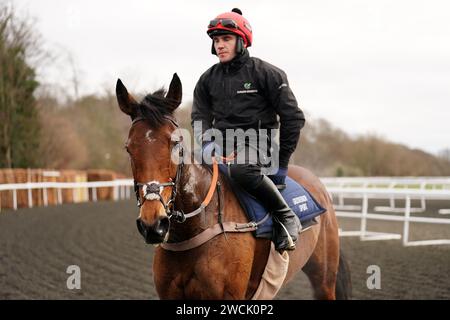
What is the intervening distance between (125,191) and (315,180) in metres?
25.8

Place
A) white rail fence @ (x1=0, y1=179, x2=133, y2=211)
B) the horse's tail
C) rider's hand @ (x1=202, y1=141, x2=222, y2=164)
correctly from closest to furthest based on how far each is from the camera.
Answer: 1. rider's hand @ (x1=202, y1=141, x2=222, y2=164)
2. the horse's tail
3. white rail fence @ (x1=0, y1=179, x2=133, y2=211)

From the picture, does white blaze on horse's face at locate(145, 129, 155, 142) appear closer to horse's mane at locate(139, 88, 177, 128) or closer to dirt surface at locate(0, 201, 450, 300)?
horse's mane at locate(139, 88, 177, 128)

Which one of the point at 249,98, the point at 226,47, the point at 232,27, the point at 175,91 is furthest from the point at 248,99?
the point at 175,91

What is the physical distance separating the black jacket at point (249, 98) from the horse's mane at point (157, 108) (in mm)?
592

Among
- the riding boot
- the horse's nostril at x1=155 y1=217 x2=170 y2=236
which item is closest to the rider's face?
the riding boot

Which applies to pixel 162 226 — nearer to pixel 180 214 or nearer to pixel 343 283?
pixel 180 214

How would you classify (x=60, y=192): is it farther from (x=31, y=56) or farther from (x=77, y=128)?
(x=77, y=128)

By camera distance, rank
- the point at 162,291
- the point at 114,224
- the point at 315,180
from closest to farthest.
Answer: the point at 162,291 < the point at 315,180 < the point at 114,224

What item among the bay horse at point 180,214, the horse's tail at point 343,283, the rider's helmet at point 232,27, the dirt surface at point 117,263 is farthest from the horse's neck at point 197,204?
the dirt surface at point 117,263

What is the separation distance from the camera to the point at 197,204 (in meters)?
3.66

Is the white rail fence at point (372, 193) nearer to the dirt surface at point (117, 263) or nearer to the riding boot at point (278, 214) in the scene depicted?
the dirt surface at point (117, 263)

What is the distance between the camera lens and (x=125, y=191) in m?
30.5

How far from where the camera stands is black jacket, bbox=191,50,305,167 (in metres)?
3.97
